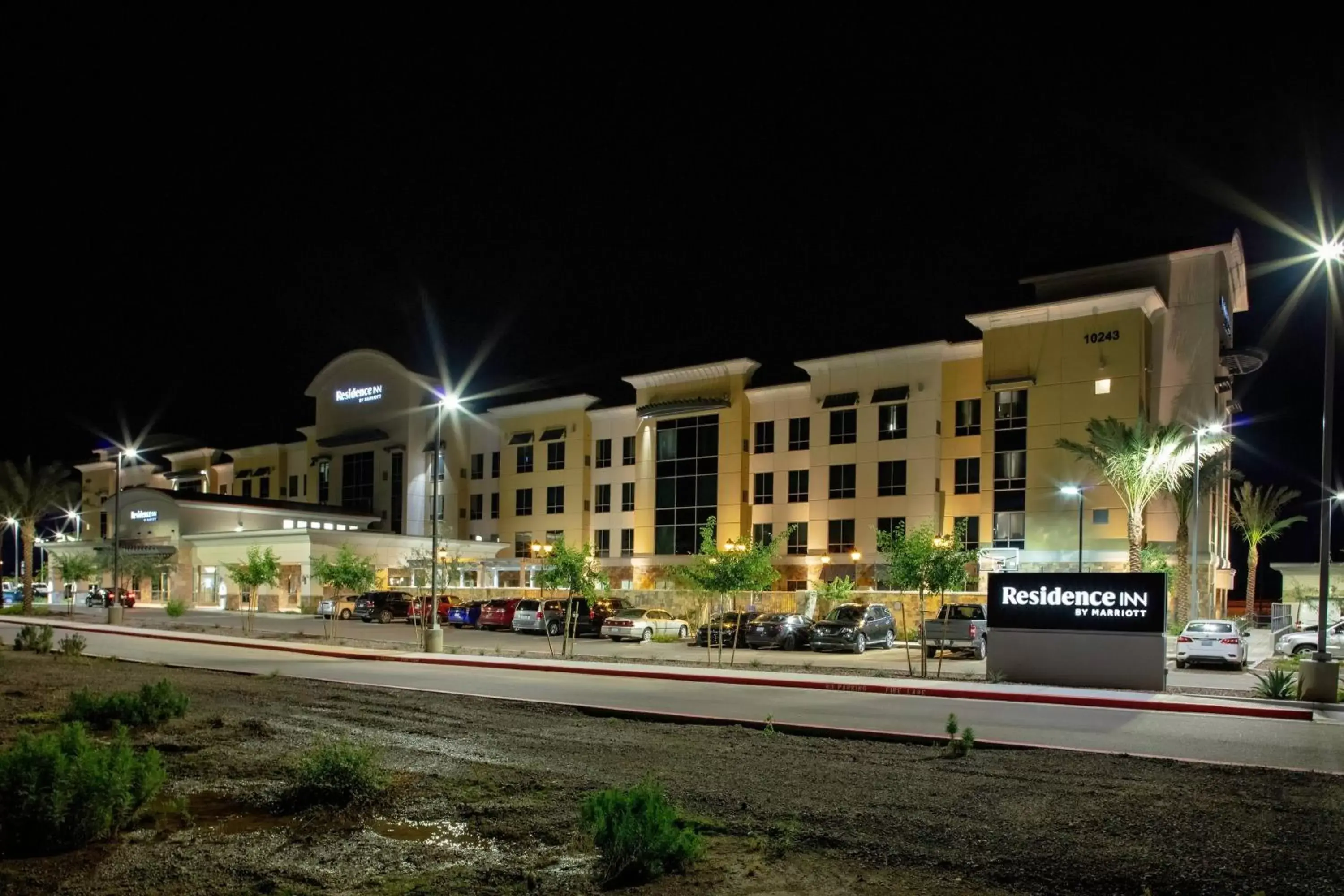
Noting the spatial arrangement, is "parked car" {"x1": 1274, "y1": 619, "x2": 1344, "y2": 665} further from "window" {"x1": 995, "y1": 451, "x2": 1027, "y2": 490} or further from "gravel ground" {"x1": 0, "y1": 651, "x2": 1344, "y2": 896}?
"gravel ground" {"x1": 0, "y1": 651, "x2": 1344, "y2": 896}

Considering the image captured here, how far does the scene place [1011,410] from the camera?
52.1m

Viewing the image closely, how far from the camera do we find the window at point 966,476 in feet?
178

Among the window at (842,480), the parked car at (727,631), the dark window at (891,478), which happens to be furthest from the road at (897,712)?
the window at (842,480)

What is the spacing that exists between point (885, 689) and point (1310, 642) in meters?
18.2

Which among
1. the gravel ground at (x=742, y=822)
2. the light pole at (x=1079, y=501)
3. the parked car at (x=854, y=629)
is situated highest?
the light pole at (x=1079, y=501)

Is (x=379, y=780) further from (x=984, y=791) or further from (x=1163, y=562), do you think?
(x=1163, y=562)

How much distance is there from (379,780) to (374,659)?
1925 cm

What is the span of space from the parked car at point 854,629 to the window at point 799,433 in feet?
82.2

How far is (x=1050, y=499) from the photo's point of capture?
50.1 m

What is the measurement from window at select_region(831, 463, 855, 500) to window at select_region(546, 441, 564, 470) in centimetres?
2084

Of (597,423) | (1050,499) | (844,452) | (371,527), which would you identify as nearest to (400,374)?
(371,527)

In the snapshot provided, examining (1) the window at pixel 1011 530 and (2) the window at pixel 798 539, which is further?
(2) the window at pixel 798 539

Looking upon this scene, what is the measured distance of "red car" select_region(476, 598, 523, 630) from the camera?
4475 cm

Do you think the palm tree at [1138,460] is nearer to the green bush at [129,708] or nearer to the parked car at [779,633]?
the parked car at [779,633]
